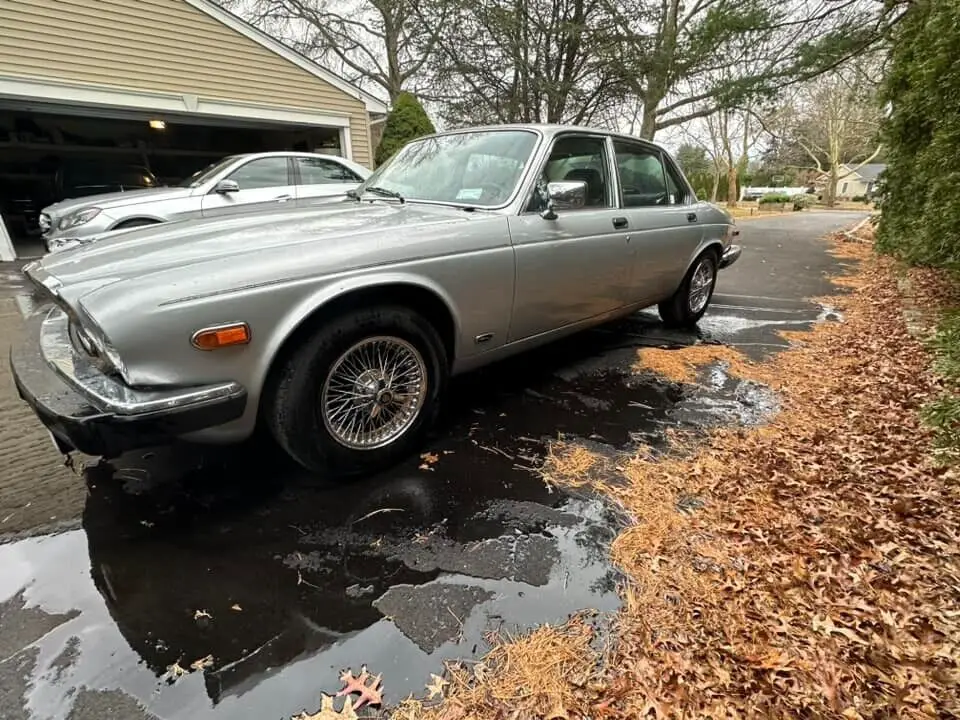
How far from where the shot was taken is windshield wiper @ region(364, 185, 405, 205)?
3400mm

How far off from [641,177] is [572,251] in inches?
56.2

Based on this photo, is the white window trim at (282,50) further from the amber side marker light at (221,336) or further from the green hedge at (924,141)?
the amber side marker light at (221,336)

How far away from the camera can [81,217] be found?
6207mm

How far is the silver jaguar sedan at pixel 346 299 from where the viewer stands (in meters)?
1.85

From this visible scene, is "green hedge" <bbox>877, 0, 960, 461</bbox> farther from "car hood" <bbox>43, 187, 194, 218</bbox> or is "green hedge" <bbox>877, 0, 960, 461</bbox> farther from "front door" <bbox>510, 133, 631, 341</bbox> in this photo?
"car hood" <bbox>43, 187, 194, 218</bbox>

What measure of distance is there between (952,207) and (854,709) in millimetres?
4832

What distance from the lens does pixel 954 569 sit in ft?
6.26

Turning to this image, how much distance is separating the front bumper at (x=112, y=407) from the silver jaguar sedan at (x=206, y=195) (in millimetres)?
3808

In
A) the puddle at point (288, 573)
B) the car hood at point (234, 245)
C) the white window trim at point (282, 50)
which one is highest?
the white window trim at point (282, 50)

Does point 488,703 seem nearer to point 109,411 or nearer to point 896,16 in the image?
point 109,411

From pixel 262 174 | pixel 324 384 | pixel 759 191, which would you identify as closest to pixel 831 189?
pixel 759 191

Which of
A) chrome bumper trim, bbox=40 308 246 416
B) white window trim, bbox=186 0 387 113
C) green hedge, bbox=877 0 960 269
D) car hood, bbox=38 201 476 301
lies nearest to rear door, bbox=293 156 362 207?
white window trim, bbox=186 0 387 113

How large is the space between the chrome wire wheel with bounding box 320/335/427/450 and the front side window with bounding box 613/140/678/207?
7.58 feet

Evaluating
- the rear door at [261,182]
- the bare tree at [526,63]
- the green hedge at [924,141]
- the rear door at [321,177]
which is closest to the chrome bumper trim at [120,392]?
the rear door at [261,182]
